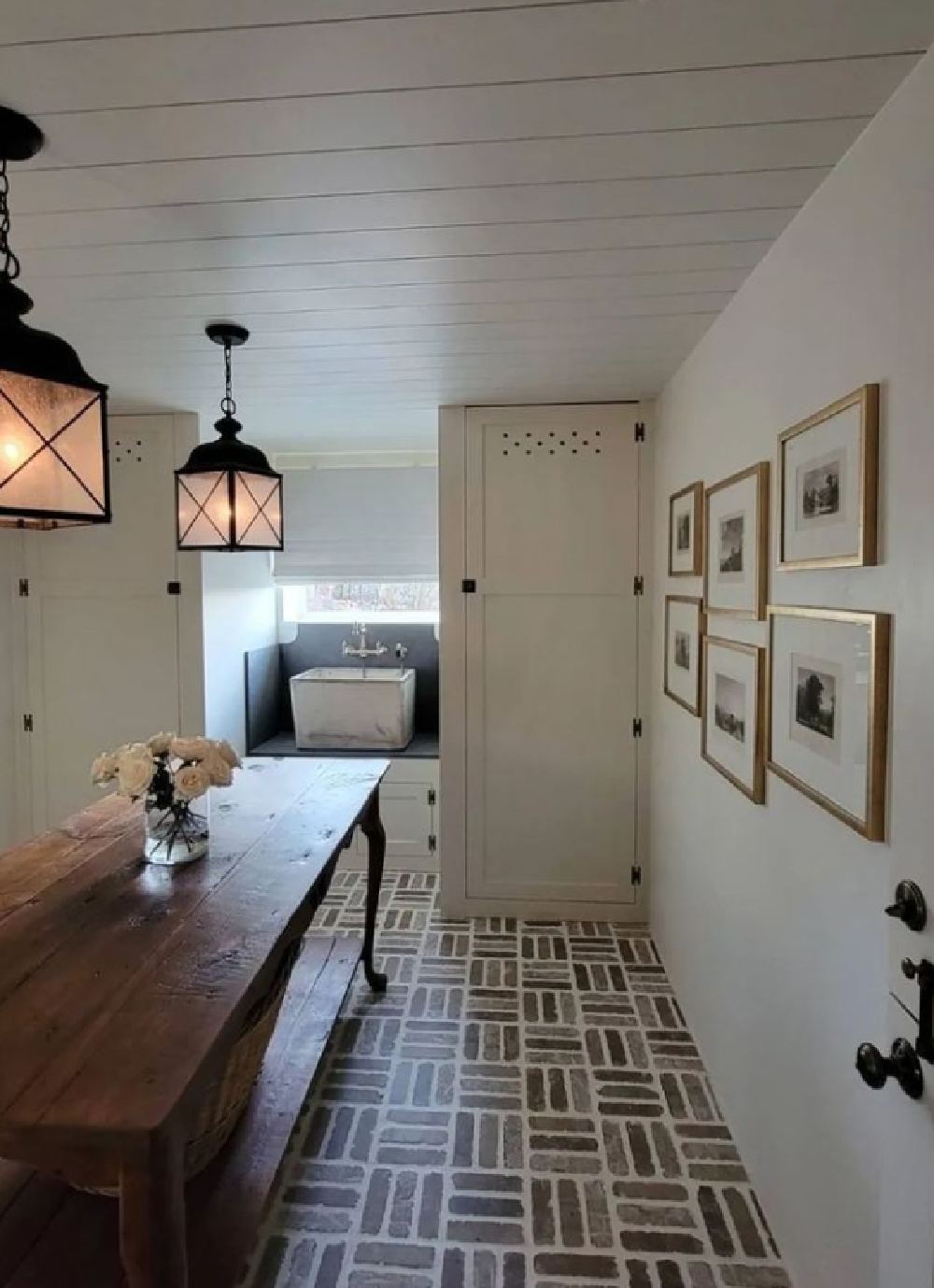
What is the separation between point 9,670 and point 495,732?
2380mm

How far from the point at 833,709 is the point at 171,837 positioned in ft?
5.23

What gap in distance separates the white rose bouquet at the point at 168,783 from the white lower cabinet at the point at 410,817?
1.98 metres

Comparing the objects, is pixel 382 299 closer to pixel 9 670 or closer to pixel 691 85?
pixel 691 85

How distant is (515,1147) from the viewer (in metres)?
2.05

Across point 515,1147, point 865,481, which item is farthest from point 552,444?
point 515,1147

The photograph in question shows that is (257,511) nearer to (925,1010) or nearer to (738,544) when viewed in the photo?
(738,544)

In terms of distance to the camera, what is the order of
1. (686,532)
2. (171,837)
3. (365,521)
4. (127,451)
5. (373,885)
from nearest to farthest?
(171,837)
(686,532)
(373,885)
(127,451)
(365,521)

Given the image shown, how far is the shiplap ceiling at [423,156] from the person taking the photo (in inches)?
41.9

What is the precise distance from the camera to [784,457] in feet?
5.41

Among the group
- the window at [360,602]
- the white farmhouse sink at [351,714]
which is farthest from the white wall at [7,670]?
the window at [360,602]

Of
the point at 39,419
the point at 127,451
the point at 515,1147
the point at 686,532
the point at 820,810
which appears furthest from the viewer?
the point at 127,451

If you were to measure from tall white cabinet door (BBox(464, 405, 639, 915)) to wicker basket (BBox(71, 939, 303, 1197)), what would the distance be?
71.7 inches

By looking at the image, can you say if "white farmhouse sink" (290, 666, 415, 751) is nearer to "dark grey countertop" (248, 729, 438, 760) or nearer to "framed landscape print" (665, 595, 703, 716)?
"dark grey countertop" (248, 729, 438, 760)

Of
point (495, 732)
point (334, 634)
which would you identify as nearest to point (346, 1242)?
point (495, 732)
